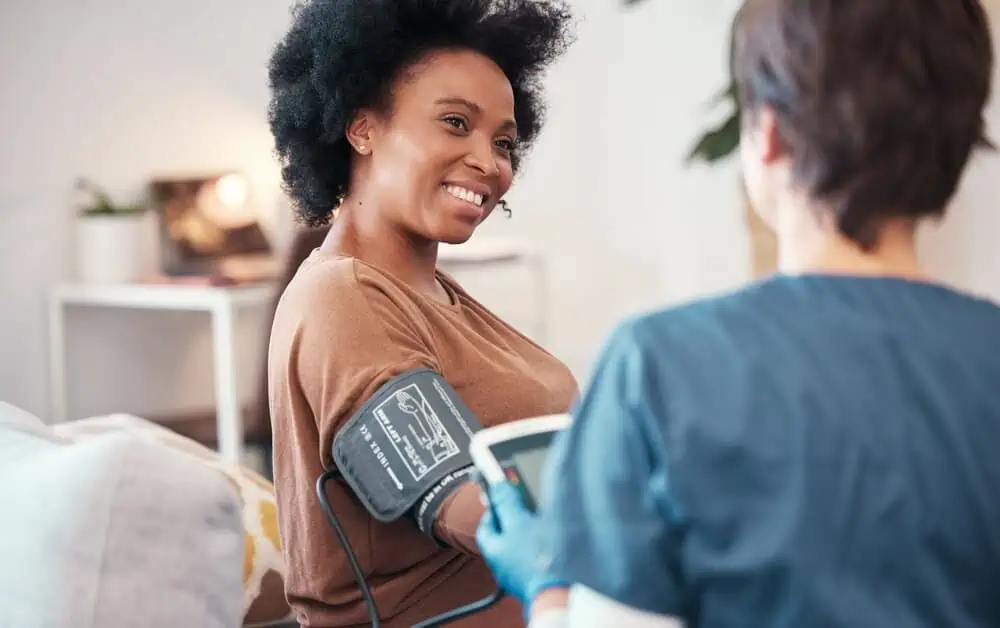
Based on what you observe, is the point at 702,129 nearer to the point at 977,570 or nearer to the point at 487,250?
the point at 487,250


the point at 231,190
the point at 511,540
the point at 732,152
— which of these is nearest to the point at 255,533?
the point at 511,540

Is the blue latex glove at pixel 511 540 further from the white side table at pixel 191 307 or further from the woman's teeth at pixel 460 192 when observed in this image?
the white side table at pixel 191 307

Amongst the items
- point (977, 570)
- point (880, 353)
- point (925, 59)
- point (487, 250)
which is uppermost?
point (925, 59)

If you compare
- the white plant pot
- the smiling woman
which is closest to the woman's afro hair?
the smiling woman

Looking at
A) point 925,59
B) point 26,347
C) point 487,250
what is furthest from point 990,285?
point 925,59

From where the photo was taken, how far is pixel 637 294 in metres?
4.27

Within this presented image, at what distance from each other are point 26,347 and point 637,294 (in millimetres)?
1906

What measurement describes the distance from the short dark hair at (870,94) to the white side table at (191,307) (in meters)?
2.46

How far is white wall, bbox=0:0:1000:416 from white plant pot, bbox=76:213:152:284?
115 mm

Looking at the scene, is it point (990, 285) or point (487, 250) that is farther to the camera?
point (487, 250)

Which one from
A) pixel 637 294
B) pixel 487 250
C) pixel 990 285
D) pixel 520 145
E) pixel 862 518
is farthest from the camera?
pixel 637 294

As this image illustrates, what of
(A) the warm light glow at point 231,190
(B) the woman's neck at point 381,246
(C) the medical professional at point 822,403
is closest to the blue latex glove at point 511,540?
(C) the medical professional at point 822,403

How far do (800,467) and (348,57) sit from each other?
0.78m

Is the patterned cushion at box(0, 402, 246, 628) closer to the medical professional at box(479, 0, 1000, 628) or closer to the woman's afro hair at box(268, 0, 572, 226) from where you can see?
the woman's afro hair at box(268, 0, 572, 226)
